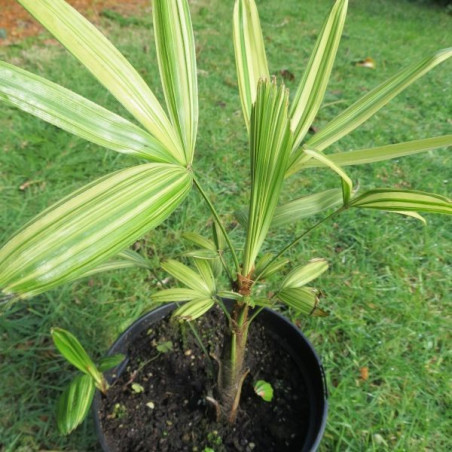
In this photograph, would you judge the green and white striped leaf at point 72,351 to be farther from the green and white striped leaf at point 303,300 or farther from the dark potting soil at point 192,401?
the green and white striped leaf at point 303,300

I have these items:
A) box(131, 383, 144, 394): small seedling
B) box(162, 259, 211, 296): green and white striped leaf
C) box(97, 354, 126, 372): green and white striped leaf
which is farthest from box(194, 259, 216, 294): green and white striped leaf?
box(131, 383, 144, 394): small seedling

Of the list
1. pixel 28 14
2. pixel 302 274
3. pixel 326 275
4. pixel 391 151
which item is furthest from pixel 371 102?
pixel 28 14

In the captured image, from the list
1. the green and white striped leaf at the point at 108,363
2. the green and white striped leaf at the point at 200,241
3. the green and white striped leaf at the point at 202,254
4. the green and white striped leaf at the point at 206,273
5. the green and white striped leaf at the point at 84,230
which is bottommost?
the green and white striped leaf at the point at 108,363

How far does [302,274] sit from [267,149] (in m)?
0.36

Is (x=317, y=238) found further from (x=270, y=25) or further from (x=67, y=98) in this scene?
(x=270, y=25)

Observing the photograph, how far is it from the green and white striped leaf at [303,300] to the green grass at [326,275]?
1.33 feet

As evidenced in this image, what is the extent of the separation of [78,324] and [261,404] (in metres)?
0.65

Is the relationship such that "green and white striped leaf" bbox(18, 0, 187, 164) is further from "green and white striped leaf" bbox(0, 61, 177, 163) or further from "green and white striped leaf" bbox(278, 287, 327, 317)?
"green and white striped leaf" bbox(278, 287, 327, 317)

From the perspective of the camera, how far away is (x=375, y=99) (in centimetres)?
64

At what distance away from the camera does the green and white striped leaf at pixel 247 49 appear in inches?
26.2

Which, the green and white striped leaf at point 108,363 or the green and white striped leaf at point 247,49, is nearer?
the green and white striped leaf at point 247,49

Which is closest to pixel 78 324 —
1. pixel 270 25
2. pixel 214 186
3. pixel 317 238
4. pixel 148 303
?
pixel 148 303

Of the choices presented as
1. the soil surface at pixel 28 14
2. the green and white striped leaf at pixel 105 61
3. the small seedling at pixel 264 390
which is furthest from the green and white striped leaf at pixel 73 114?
the soil surface at pixel 28 14

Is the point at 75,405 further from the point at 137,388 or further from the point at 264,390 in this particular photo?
the point at 264,390
